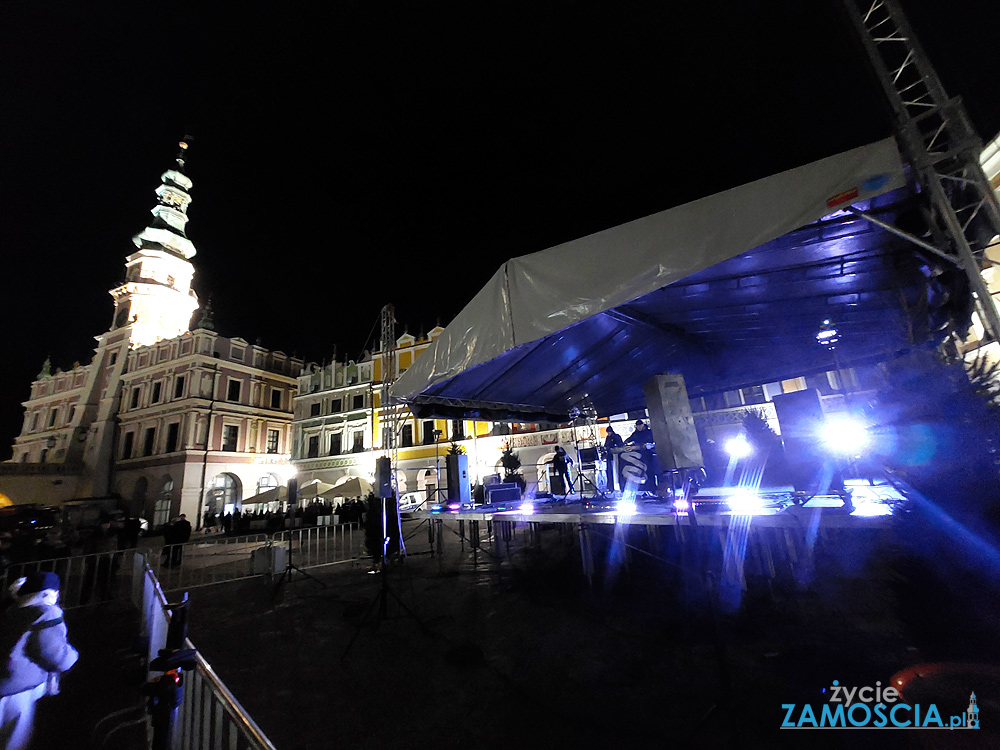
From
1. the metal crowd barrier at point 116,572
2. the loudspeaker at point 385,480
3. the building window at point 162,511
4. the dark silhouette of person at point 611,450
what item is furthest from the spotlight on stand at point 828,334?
the building window at point 162,511

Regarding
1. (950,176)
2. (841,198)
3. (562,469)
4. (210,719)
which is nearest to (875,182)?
(841,198)

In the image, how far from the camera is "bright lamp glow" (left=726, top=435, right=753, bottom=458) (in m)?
8.16

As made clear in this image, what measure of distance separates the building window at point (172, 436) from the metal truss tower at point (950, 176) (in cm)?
4071

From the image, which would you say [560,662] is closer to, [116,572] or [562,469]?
[562,469]

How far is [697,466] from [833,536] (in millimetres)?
2124

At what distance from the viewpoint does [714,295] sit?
5.25 m

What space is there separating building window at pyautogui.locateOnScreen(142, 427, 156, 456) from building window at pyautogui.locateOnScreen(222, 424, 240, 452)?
5.88 metres

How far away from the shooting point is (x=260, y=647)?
5.80 m

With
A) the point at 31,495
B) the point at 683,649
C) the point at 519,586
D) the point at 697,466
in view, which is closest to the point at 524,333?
the point at 683,649

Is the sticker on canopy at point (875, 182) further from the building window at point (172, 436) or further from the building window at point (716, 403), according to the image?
the building window at point (172, 436)

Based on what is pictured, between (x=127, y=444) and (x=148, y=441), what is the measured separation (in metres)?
3.49

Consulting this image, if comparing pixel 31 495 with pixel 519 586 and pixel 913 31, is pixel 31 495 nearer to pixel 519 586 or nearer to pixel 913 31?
pixel 519 586

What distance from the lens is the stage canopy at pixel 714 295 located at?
3.30 metres

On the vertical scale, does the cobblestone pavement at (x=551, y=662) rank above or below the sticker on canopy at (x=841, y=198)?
below
